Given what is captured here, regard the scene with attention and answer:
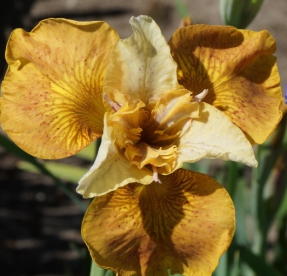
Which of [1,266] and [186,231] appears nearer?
[186,231]

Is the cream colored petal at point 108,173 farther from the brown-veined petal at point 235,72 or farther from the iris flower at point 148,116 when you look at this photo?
the brown-veined petal at point 235,72

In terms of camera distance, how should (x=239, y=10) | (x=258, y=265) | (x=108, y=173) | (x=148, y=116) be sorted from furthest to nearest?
(x=258, y=265) < (x=239, y=10) < (x=148, y=116) < (x=108, y=173)

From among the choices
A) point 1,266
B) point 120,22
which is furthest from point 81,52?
point 120,22

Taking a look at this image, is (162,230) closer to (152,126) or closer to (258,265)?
(152,126)

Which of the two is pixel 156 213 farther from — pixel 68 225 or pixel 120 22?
pixel 120 22

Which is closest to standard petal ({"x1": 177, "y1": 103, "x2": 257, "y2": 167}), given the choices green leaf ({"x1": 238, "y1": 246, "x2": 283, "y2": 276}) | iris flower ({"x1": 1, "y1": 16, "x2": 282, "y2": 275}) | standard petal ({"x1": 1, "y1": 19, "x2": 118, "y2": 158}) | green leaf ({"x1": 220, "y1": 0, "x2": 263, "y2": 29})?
iris flower ({"x1": 1, "y1": 16, "x2": 282, "y2": 275})

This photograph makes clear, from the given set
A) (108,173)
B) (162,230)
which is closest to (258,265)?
(162,230)

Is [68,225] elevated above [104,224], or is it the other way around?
[104,224]

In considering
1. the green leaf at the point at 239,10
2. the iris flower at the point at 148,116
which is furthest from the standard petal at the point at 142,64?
the green leaf at the point at 239,10
